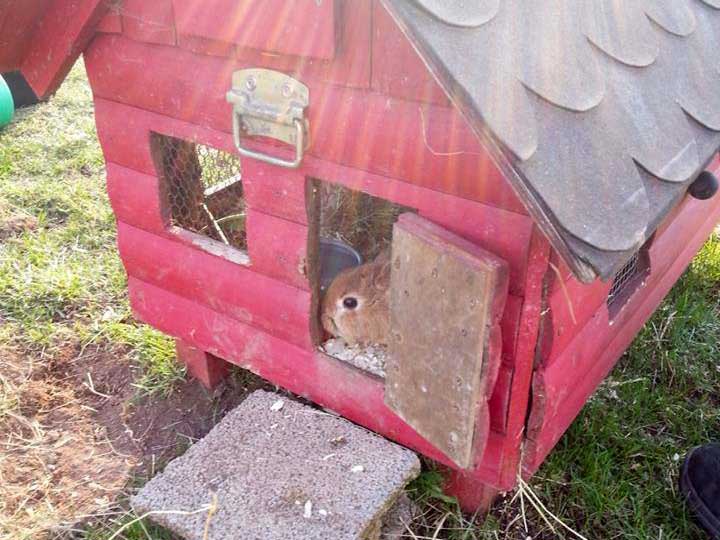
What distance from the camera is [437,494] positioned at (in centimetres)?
220

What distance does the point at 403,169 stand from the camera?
164 centimetres

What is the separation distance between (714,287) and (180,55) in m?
2.70

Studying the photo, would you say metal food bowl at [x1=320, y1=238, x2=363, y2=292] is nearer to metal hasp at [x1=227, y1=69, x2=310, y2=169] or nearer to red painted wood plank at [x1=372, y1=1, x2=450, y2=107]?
metal hasp at [x1=227, y1=69, x2=310, y2=169]

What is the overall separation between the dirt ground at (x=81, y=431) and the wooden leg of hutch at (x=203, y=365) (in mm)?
42

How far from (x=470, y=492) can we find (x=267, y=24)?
4.73 feet

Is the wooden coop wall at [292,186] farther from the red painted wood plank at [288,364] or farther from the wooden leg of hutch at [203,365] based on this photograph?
the wooden leg of hutch at [203,365]

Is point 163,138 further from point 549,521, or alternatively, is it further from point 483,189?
point 549,521

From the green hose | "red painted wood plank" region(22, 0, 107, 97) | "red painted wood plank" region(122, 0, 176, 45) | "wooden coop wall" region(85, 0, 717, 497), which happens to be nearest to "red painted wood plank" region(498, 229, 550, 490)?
"wooden coop wall" region(85, 0, 717, 497)

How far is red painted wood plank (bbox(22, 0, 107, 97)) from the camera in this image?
1.95 meters

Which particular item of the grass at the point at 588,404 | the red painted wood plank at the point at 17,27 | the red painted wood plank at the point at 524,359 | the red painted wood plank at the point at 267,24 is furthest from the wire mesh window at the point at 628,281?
the red painted wood plank at the point at 17,27

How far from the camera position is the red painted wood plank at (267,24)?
1.53m

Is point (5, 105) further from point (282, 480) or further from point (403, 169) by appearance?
point (403, 169)

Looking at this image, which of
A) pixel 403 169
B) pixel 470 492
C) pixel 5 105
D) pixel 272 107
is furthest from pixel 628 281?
pixel 5 105

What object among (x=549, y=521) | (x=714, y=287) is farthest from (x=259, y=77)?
(x=714, y=287)
